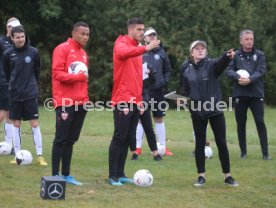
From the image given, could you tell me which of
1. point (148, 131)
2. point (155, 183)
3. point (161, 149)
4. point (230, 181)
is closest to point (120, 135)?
point (155, 183)

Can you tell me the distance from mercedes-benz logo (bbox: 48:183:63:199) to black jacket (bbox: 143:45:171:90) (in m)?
4.64

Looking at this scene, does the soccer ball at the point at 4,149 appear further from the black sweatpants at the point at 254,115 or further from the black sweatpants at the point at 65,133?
the black sweatpants at the point at 254,115

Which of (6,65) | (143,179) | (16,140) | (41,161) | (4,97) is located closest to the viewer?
(143,179)

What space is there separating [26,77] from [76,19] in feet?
64.9

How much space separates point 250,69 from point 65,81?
4425 mm

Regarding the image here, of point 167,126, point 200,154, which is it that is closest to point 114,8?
point 167,126

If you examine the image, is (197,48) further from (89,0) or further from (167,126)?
(89,0)

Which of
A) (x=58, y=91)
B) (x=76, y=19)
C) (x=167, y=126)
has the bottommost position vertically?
(x=167, y=126)

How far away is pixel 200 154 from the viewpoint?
9.33 m

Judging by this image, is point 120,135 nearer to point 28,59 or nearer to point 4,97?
point 28,59

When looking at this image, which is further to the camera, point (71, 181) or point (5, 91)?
point (5, 91)

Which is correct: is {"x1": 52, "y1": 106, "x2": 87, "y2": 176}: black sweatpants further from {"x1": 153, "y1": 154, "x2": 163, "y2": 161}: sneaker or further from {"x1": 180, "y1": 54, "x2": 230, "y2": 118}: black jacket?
{"x1": 153, "y1": 154, "x2": 163, "y2": 161}: sneaker

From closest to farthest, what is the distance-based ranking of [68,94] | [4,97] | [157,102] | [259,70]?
[68,94] → [259,70] → [4,97] → [157,102]

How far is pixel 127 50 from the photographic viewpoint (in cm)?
884
